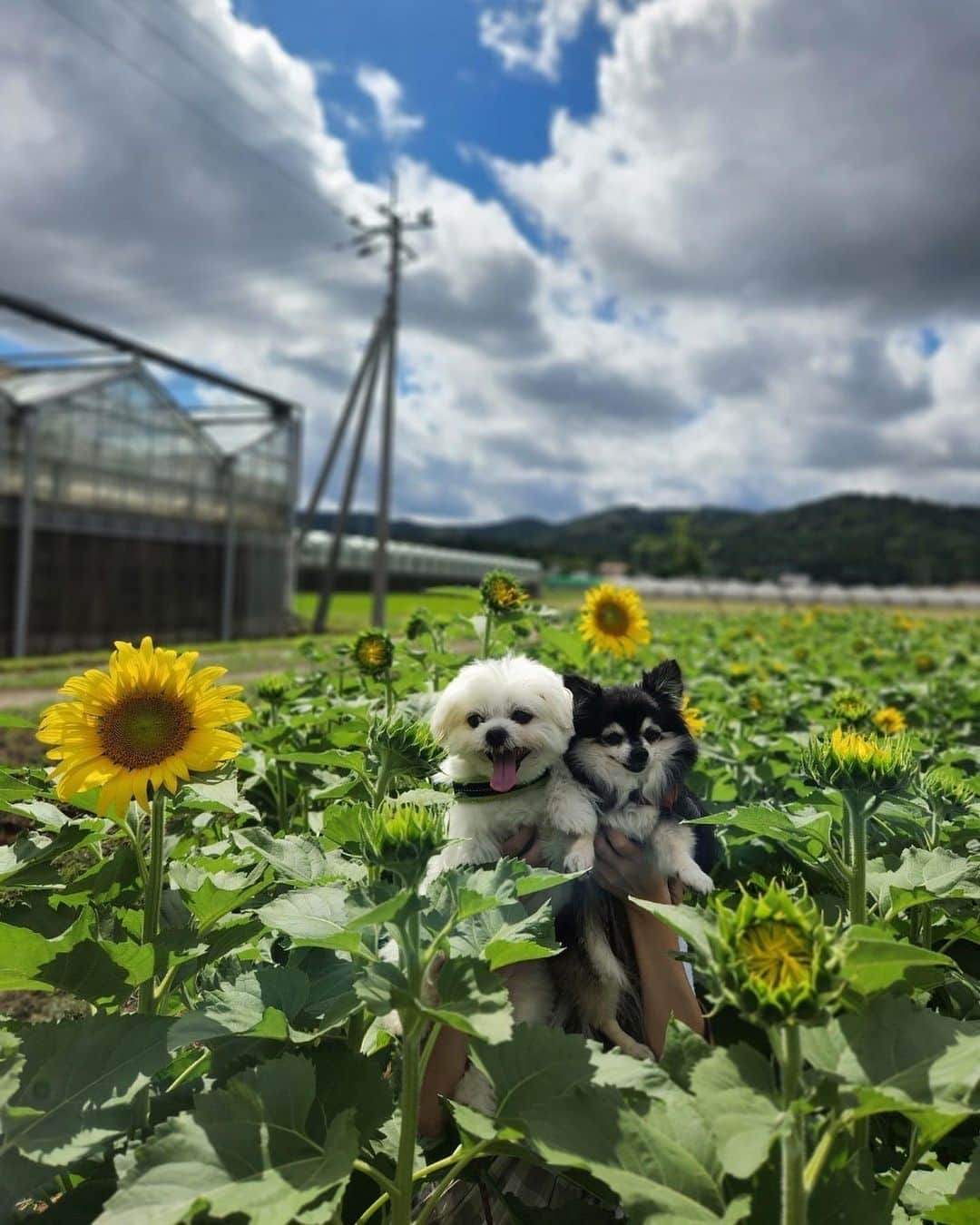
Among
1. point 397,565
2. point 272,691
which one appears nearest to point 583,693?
point 272,691

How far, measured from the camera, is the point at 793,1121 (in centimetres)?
88

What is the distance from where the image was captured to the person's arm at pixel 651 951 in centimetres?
162

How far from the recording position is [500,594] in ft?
9.65

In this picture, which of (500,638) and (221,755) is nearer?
(221,755)

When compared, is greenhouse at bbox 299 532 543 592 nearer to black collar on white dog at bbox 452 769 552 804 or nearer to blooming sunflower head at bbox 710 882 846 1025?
black collar on white dog at bbox 452 769 552 804

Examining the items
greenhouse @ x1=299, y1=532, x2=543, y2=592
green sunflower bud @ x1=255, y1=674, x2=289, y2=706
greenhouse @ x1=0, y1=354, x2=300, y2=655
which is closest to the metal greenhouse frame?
greenhouse @ x1=0, y1=354, x2=300, y2=655

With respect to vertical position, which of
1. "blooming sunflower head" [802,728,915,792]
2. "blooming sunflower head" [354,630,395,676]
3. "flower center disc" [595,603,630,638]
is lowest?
"blooming sunflower head" [354,630,395,676]

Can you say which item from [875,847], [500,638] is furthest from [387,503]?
[875,847]

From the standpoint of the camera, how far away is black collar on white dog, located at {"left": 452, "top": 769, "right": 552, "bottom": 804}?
1.78 m

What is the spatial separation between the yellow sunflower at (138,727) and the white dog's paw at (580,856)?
63 cm

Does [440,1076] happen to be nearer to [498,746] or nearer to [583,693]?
[498,746]

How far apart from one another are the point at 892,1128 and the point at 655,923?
0.50m

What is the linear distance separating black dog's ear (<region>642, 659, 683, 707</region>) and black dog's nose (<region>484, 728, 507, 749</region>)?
1.37 ft

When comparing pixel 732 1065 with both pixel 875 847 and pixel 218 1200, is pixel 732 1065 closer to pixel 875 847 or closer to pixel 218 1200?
pixel 218 1200
